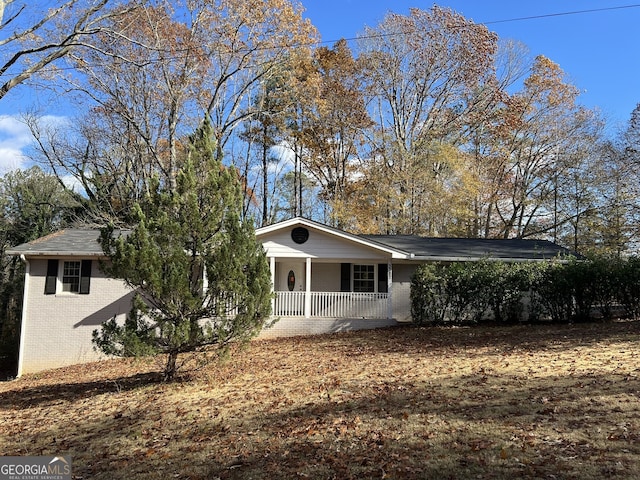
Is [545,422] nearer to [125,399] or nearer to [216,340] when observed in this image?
[216,340]

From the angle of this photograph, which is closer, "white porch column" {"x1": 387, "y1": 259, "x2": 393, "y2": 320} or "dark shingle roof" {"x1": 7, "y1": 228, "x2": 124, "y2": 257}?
"dark shingle roof" {"x1": 7, "y1": 228, "x2": 124, "y2": 257}

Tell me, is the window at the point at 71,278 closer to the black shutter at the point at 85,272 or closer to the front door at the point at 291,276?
the black shutter at the point at 85,272

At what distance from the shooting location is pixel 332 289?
649 inches

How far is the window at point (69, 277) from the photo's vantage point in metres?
14.1

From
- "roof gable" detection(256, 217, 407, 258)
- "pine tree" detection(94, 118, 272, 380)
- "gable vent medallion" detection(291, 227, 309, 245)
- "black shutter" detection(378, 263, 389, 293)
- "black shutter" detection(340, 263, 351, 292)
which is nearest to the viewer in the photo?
"pine tree" detection(94, 118, 272, 380)

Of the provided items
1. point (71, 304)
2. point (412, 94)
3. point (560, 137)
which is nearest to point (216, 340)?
point (71, 304)

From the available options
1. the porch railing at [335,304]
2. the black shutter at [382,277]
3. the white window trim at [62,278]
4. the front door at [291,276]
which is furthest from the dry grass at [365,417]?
the front door at [291,276]

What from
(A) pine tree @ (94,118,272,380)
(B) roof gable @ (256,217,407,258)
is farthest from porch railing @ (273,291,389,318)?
(A) pine tree @ (94,118,272,380)

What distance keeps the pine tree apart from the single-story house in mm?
6105

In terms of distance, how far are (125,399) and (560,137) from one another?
26.5 meters

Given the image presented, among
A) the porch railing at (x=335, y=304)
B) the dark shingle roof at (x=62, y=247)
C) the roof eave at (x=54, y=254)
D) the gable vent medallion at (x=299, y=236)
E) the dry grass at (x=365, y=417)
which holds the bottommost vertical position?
the dry grass at (x=365, y=417)

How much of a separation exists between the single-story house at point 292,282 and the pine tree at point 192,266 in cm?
611

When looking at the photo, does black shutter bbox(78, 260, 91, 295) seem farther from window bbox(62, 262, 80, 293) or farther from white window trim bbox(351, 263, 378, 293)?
white window trim bbox(351, 263, 378, 293)

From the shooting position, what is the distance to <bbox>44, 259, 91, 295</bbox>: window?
14.1 metres
